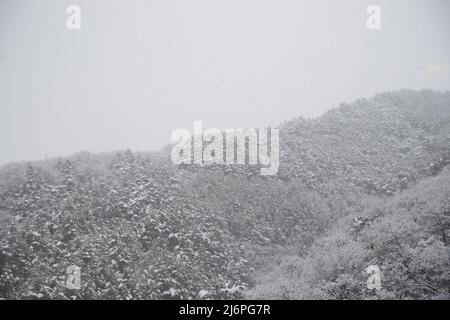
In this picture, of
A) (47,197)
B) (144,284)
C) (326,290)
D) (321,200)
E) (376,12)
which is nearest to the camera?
(326,290)

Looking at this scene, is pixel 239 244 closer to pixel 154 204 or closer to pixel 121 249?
pixel 154 204

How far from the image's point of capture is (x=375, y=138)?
1332 inches

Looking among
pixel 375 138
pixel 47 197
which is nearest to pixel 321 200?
pixel 375 138

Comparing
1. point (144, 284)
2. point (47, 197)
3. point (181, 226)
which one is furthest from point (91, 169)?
point (144, 284)

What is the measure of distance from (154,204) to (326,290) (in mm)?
10002

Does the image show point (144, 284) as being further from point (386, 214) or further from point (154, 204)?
point (386, 214)

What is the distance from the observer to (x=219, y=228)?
1961 centimetres

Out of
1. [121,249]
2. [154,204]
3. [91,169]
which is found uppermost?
[91,169]

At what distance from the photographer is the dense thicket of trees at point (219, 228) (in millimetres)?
13656

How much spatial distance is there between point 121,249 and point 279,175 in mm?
13474

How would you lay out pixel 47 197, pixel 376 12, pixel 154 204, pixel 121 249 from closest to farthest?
pixel 121 249 < pixel 47 197 < pixel 154 204 < pixel 376 12

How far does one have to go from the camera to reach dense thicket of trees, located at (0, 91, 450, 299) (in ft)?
44.8

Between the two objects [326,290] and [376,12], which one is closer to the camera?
[326,290]

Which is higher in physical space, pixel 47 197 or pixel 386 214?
pixel 47 197
